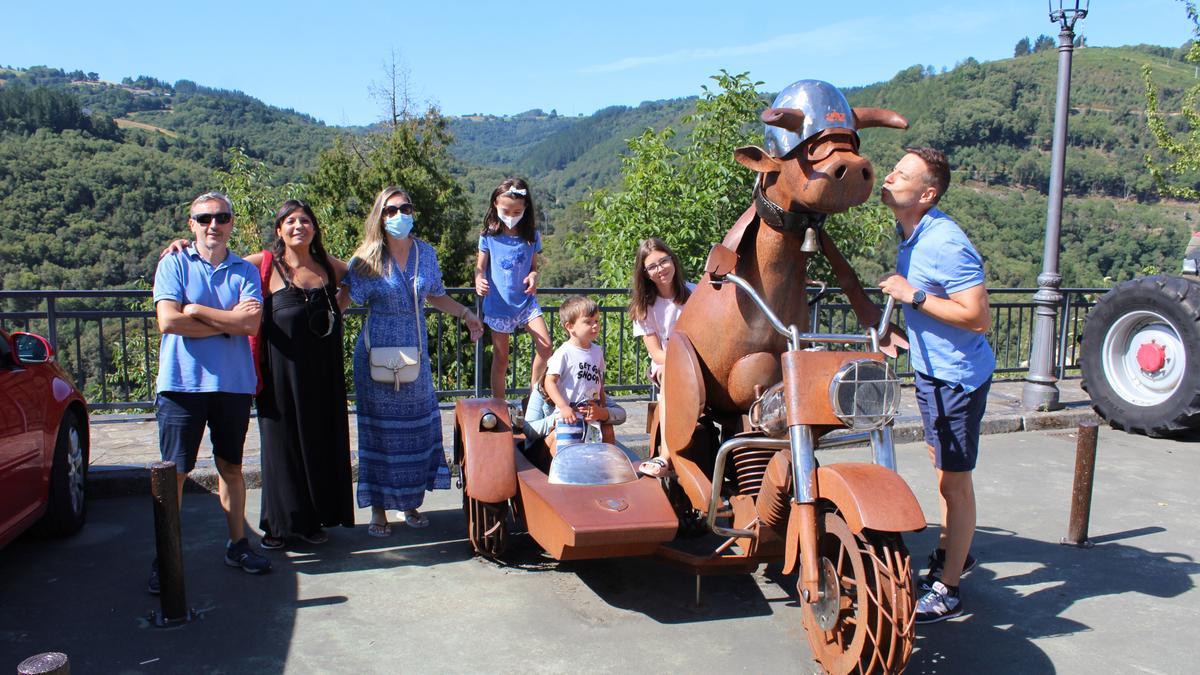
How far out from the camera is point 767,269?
3957 millimetres

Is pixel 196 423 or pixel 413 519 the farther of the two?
pixel 413 519

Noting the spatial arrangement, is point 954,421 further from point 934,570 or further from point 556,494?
point 556,494

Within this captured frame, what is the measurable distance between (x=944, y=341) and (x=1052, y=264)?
18.6ft

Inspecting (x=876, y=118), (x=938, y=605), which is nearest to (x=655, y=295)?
(x=876, y=118)

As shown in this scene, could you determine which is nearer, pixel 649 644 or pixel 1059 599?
pixel 649 644

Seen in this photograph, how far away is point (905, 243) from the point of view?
4129mm

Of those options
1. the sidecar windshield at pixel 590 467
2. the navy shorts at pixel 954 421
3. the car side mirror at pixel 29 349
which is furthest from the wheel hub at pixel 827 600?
the car side mirror at pixel 29 349

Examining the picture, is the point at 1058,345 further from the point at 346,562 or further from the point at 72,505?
the point at 72,505

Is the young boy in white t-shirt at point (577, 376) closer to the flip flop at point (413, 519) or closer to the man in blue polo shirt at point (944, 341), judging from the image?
the flip flop at point (413, 519)

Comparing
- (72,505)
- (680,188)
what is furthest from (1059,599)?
(680,188)

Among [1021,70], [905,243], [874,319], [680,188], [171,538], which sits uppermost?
[1021,70]

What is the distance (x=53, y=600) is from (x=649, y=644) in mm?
2836

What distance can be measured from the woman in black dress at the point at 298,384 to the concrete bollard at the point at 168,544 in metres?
0.84

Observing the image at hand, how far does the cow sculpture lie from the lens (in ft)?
11.4
